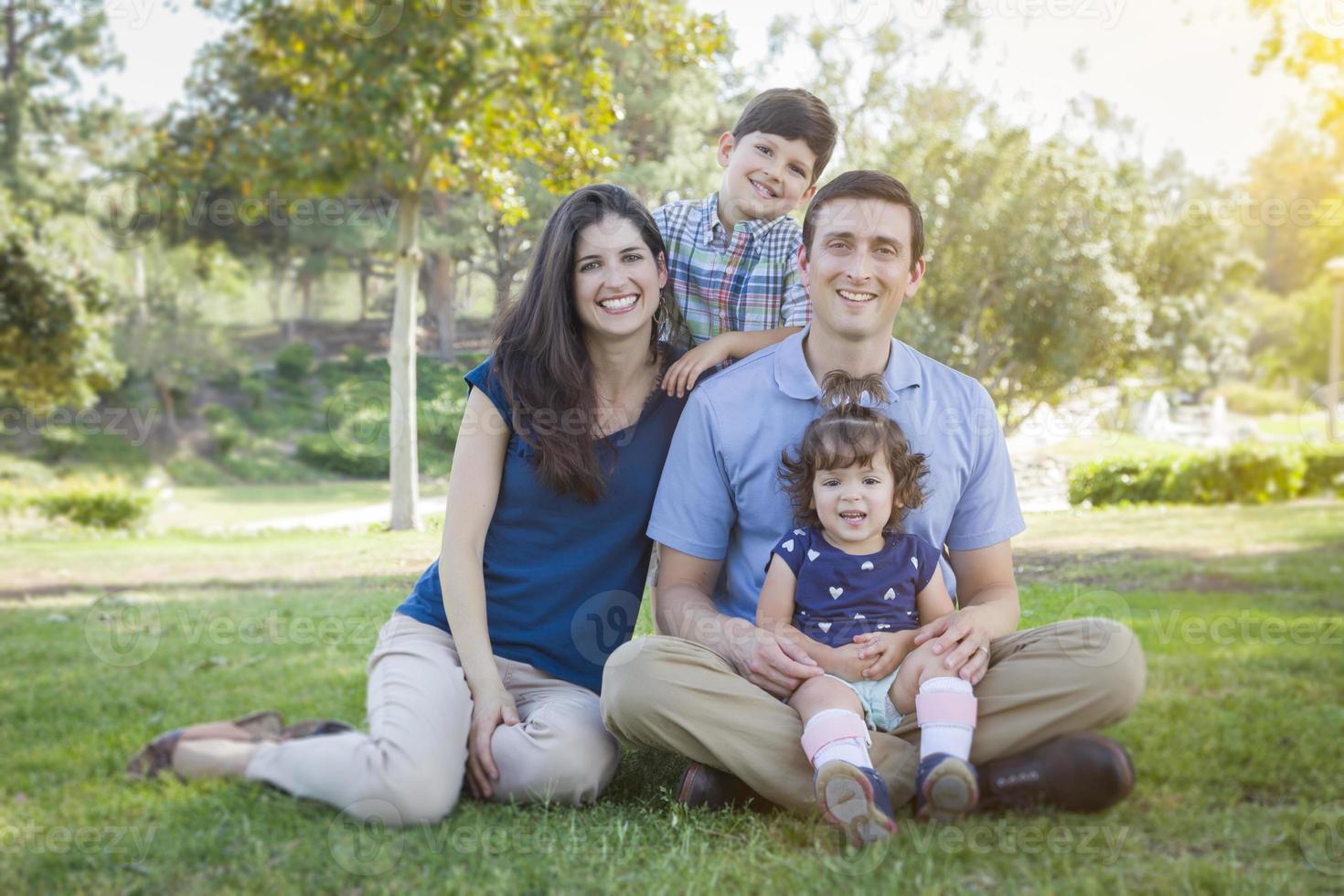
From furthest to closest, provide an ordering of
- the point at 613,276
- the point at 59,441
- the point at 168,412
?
the point at 168,412 → the point at 59,441 → the point at 613,276

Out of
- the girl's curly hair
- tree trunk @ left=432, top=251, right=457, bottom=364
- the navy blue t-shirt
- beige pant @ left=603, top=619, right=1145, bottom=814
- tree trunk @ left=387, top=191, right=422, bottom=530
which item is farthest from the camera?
tree trunk @ left=432, top=251, right=457, bottom=364

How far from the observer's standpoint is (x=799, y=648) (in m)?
2.54

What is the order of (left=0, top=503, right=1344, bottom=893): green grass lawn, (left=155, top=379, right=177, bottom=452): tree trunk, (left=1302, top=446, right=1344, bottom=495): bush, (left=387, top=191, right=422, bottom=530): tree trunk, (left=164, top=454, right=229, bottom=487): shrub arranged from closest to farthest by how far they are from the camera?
(left=0, top=503, right=1344, bottom=893): green grass lawn
(left=387, top=191, right=422, bottom=530): tree trunk
(left=1302, top=446, right=1344, bottom=495): bush
(left=164, top=454, right=229, bottom=487): shrub
(left=155, top=379, right=177, bottom=452): tree trunk

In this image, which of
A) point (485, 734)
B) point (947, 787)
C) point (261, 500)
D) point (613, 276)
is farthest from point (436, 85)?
point (261, 500)

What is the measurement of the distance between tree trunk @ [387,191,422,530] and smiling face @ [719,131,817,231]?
6363 mm

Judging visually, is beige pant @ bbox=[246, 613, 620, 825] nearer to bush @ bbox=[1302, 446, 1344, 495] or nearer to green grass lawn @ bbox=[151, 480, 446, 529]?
bush @ bbox=[1302, 446, 1344, 495]

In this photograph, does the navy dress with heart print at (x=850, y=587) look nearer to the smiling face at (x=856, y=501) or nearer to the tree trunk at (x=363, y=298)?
the smiling face at (x=856, y=501)

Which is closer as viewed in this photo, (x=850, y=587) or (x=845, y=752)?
(x=845, y=752)

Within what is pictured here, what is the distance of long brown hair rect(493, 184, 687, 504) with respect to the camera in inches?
110

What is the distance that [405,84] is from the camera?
835cm

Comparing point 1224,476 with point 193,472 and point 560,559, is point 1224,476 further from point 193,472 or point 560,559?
point 193,472

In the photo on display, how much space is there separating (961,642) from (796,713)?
412mm

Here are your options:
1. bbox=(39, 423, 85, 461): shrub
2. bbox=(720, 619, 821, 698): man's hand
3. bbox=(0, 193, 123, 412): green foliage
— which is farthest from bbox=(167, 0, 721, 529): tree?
bbox=(39, 423, 85, 461): shrub

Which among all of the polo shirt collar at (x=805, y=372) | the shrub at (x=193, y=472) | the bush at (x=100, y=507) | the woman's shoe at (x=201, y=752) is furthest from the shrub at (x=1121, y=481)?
the shrub at (x=193, y=472)
